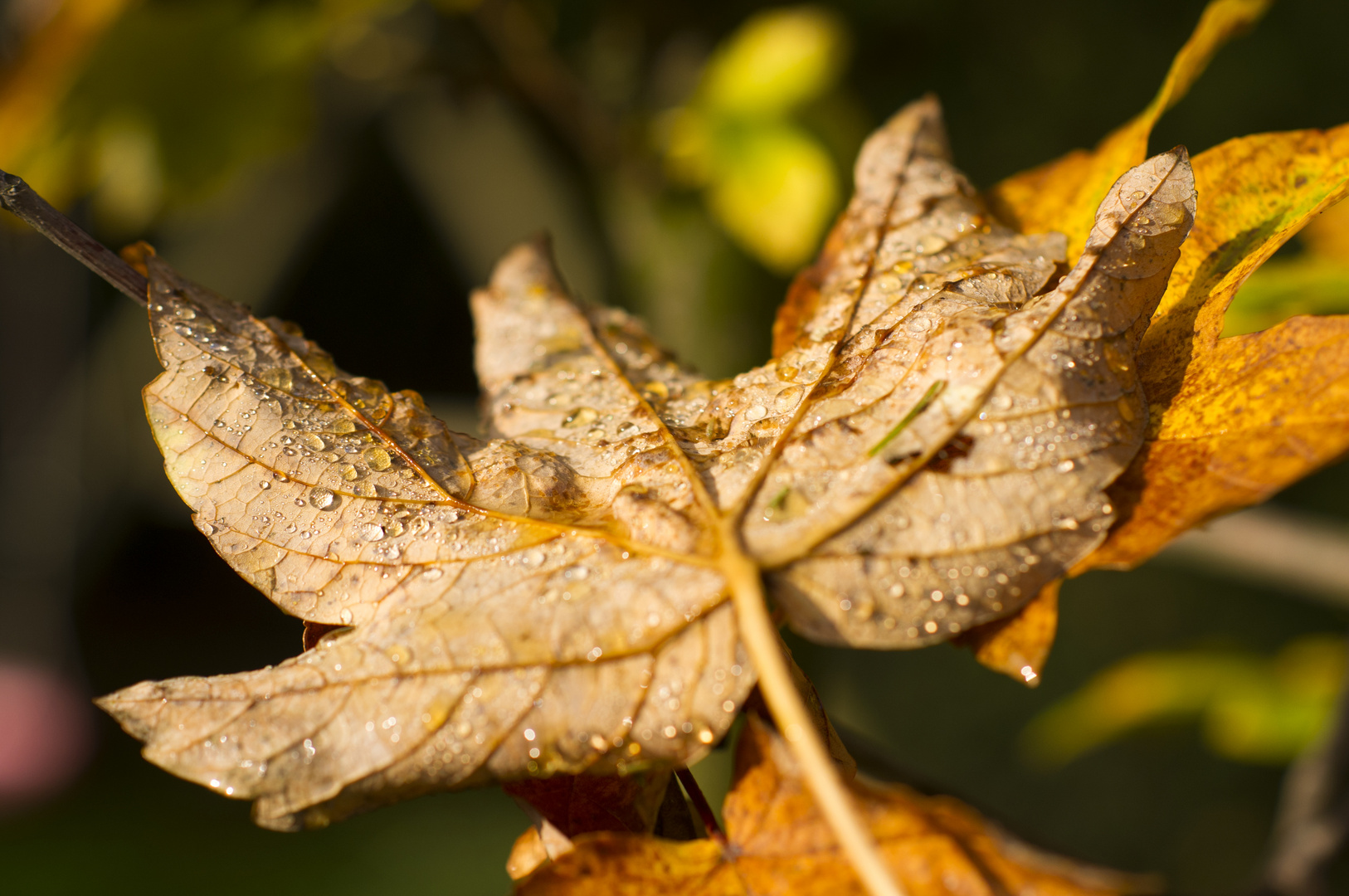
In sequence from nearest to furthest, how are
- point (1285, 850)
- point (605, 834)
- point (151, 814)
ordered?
point (605, 834), point (1285, 850), point (151, 814)

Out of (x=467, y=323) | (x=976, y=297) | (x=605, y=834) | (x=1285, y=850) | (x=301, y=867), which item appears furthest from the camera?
(x=301, y=867)

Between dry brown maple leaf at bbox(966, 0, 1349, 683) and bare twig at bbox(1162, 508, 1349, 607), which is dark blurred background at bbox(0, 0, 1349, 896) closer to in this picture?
bare twig at bbox(1162, 508, 1349, 607)

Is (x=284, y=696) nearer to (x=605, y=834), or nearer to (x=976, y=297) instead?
(x=605, y=834)

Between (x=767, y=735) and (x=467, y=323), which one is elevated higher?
(x=467, y=323)

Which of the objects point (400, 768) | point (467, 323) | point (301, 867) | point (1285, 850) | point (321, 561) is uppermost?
point (467, 323)

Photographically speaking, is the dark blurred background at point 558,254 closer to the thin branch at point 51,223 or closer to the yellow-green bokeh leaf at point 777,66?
the yellow-green bokeh leaf at point 777,66

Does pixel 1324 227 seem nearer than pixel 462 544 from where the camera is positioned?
No

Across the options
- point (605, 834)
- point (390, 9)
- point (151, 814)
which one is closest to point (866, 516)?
point (605, 834)
